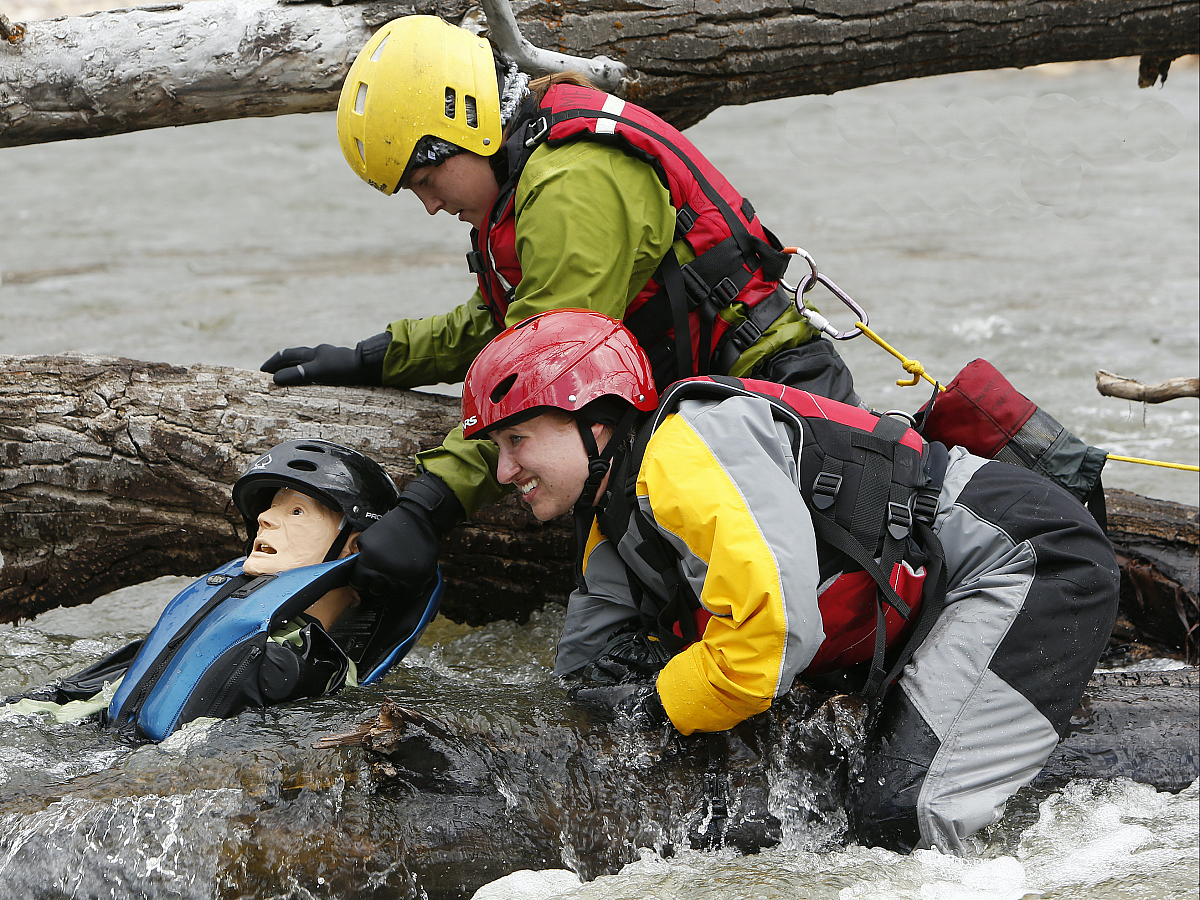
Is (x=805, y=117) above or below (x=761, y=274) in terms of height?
below

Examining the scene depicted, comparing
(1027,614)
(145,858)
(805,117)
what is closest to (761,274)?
(1027,614)

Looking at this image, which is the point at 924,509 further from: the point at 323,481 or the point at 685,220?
the point at 323,481

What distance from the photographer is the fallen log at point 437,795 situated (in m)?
2.82

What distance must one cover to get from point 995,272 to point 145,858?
1197cm

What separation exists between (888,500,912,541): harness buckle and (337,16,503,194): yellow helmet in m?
1.87

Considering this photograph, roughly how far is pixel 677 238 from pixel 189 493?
7.47 ft

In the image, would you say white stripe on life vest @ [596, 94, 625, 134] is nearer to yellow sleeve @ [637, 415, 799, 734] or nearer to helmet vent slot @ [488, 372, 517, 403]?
helmet vent slot @ [488, 372, 517, 403]

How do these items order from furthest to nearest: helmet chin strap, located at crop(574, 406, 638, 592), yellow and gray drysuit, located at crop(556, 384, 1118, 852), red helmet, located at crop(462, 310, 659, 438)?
helmet chin strap, located at crop(574, 406, 638, 592) < red helmet, located at crop(462, 310, 659, 438) < yellow and gray drysuit, located at crop(556, 384, 1118, 852)

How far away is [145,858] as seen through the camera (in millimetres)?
2803

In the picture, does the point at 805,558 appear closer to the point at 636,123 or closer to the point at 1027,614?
the point at 1027,614

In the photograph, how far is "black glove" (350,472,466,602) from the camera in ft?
12.3

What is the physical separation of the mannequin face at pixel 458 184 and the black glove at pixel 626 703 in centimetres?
176

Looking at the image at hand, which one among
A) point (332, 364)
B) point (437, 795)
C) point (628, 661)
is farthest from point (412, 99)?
point (437, 795)

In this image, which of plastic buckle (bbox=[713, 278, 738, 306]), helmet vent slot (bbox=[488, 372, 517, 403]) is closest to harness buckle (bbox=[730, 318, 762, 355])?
plastic buckle (bbox=[713, 278, 738, 306])
